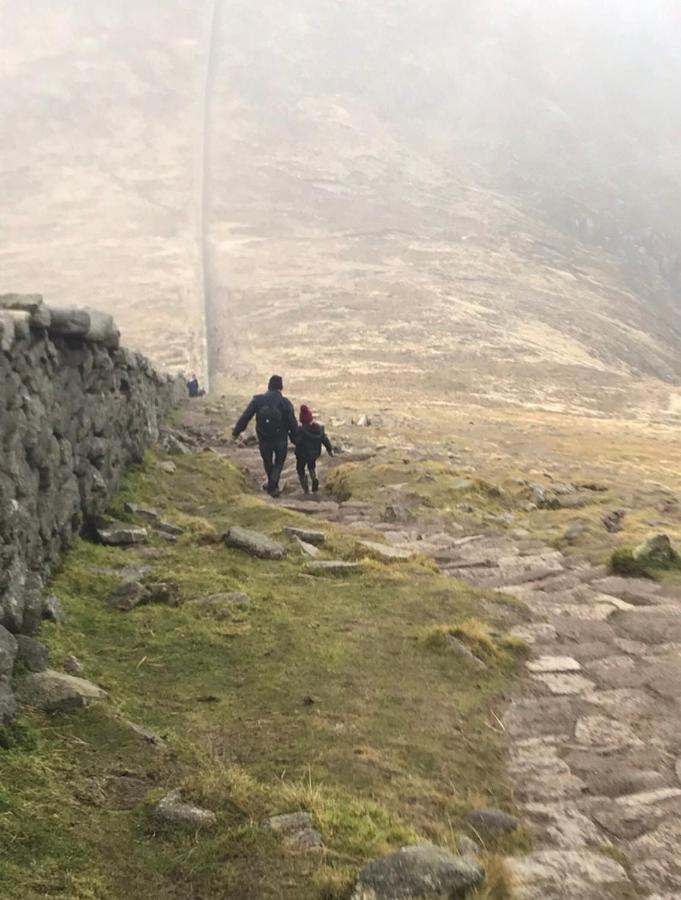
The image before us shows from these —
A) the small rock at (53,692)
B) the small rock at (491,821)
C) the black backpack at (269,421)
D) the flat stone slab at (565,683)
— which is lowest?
the flat stone slab at (565,683)

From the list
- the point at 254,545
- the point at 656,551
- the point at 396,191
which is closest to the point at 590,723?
the point at 254,545

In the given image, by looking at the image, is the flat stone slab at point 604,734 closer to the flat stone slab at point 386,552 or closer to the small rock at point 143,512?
the flat stone slab at point 386,552

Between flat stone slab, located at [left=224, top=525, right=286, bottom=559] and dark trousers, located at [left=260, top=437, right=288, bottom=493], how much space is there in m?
5.73

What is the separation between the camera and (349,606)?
990 cm

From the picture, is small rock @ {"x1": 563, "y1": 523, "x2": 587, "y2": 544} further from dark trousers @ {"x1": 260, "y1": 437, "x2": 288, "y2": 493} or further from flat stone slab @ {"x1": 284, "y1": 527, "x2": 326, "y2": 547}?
dark trousers @ {"x1": 260, "y1": 437, "x2": 288, "y2": 493}

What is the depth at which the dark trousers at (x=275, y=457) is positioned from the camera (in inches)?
679

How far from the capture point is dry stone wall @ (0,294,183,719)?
717cm

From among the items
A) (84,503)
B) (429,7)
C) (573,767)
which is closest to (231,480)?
(84,503)

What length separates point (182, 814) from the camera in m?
5.29

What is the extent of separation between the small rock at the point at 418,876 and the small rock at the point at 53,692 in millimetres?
2601

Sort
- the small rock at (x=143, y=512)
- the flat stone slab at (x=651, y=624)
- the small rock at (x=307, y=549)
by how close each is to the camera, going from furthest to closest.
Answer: the small rock at (x=143, y=512) → the small rock at (x=307, y=549) → the flat stone slab at (x=651, y=624)

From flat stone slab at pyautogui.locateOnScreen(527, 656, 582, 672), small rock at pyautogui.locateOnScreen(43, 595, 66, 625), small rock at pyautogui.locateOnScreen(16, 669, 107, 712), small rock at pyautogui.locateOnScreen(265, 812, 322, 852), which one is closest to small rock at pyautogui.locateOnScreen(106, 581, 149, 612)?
small rock at pyautogui.locateOnScreen(43, 595, 66, 625)

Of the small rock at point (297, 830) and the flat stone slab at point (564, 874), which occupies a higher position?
the small rock at point (297, 830)

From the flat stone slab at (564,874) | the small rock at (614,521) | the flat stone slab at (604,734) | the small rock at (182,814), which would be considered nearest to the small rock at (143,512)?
the flat stone slab at (604,734)
